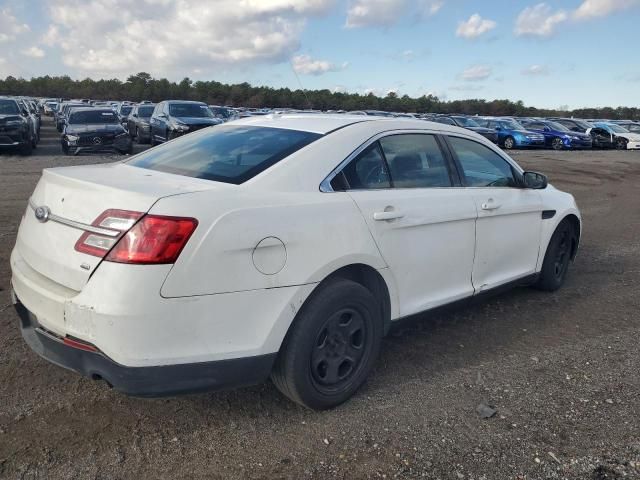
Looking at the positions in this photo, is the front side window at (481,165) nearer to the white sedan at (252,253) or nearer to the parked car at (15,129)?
the white sedan at (252,253)

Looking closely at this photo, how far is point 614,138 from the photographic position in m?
32.6

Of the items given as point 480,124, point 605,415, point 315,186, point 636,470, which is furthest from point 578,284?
point 480,124

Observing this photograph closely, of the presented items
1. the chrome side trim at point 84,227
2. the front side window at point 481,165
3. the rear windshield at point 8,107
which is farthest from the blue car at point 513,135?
the chrome side trim at point 84,227

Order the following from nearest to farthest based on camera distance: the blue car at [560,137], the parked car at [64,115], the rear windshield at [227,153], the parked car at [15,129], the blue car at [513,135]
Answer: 1. the rear windshield at [227,153]
2. the parked car at [15,129]
3. the parked car at [64,115]
4. the blue car at [513,135]
5. the blue car at [560,137]

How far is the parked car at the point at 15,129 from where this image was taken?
52.9 ft

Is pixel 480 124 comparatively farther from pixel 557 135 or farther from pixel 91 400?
pixel 91 400

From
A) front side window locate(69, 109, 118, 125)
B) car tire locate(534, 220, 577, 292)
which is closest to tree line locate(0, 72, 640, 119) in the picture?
front side window locate(69, 109, 118, 125)

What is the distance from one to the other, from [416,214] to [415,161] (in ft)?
1.59

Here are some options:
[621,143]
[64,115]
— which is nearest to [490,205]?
[64,115]

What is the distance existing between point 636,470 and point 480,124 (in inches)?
1141

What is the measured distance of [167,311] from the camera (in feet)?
8.80

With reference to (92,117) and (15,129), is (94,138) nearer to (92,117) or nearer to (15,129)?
(92,117)

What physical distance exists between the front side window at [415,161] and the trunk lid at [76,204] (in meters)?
1.27

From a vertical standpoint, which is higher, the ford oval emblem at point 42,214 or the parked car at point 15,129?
the ford oval emblem at point 42,214
